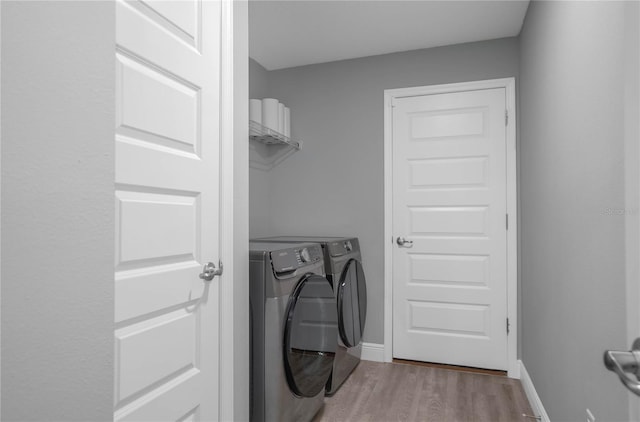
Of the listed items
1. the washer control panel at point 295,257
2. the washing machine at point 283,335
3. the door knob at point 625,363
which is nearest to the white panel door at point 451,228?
the washer control panel at point 295,257

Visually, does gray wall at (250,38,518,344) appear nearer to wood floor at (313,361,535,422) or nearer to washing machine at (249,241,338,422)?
A: wood floor at (313,361,535,422)

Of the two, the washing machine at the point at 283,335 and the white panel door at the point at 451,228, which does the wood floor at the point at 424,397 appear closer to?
the white panel door at the point at 451,228

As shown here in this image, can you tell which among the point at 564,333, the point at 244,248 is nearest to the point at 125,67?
the point at 244,248

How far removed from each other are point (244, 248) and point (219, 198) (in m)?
0.27

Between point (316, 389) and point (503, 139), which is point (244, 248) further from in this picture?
point (503, 139)

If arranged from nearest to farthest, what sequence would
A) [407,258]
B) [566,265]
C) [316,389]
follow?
[566,265] → [316,389] → [407,258]

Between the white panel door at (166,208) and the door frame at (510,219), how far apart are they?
1925 millimetres

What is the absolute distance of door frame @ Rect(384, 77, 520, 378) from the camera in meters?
2.82

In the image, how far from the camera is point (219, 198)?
145 centimetres

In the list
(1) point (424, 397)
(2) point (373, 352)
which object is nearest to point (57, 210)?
(1) point (424, 397)

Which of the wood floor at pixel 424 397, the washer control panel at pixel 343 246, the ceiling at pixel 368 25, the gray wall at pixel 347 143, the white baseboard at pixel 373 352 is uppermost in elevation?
the ceiling at pixel 368 25

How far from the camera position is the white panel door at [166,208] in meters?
1.05

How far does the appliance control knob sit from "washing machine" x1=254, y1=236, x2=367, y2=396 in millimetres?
355

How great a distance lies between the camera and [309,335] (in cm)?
190
